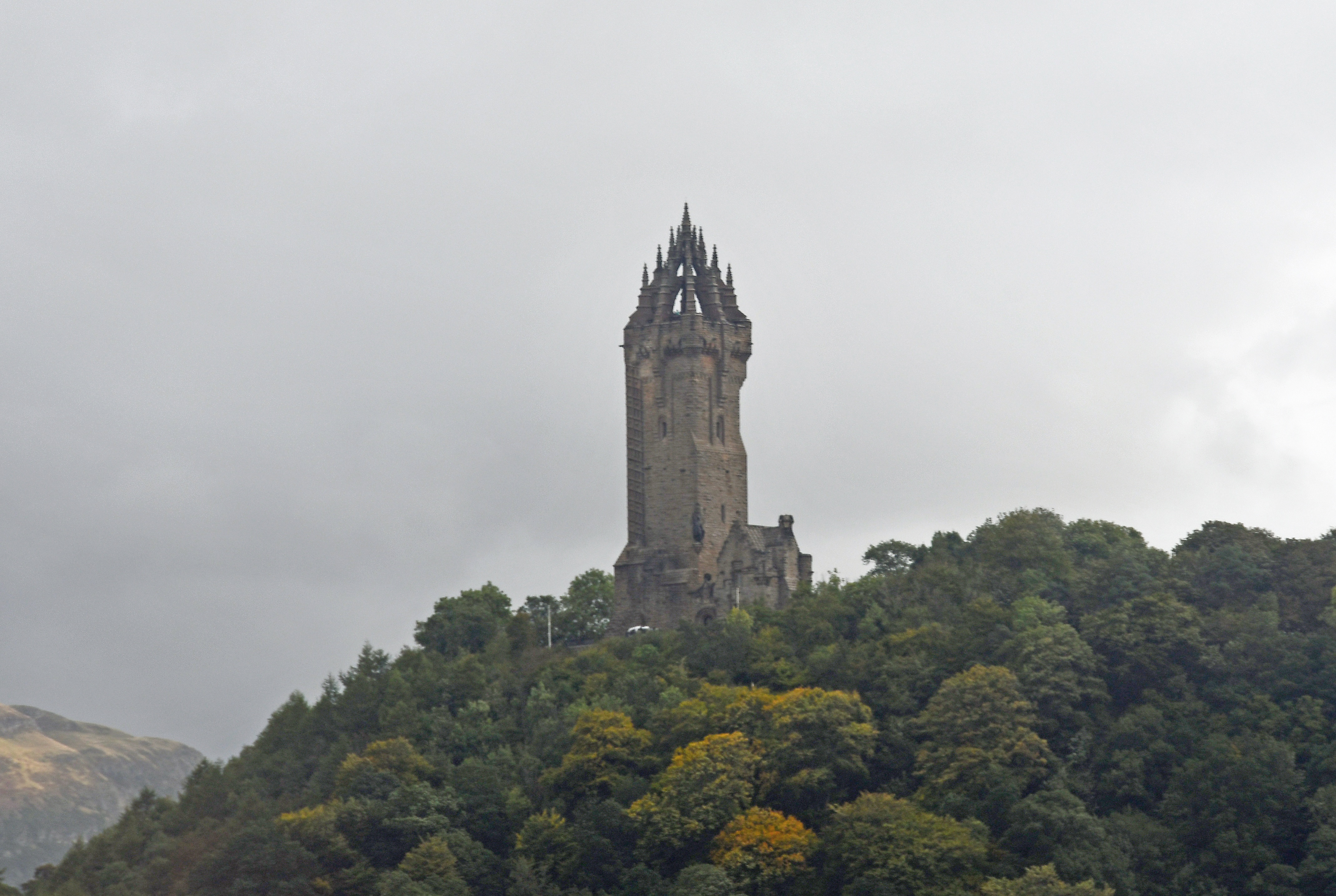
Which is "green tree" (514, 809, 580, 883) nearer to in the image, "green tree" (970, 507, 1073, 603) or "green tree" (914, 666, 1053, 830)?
"green tree" (914, 666, 1053, 830)

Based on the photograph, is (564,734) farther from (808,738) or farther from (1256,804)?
(1256,804)

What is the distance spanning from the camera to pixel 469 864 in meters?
66.6

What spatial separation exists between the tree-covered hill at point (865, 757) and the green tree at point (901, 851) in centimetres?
11

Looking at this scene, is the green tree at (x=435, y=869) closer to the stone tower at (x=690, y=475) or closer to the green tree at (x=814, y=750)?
the green tree at (x=814, y=750)

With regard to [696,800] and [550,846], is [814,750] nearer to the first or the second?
[696,800]

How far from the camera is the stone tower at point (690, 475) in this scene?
86.6 m

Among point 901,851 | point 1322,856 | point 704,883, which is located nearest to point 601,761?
point 704,883

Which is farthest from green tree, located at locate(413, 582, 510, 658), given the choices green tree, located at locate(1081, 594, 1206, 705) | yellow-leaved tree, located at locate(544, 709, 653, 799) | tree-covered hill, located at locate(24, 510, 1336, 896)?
green tree, located at locate(1081, 594, 1206, 705)

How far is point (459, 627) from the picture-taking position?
89812mm

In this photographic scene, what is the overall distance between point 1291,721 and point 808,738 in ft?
56.1

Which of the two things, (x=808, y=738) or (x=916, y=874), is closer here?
(x=916, y=874)

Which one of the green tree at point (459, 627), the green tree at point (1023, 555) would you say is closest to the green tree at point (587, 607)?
the green tree at point (459, 627)

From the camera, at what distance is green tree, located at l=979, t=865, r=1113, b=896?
56.8 m

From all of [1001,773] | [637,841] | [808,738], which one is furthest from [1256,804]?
[637,841]
